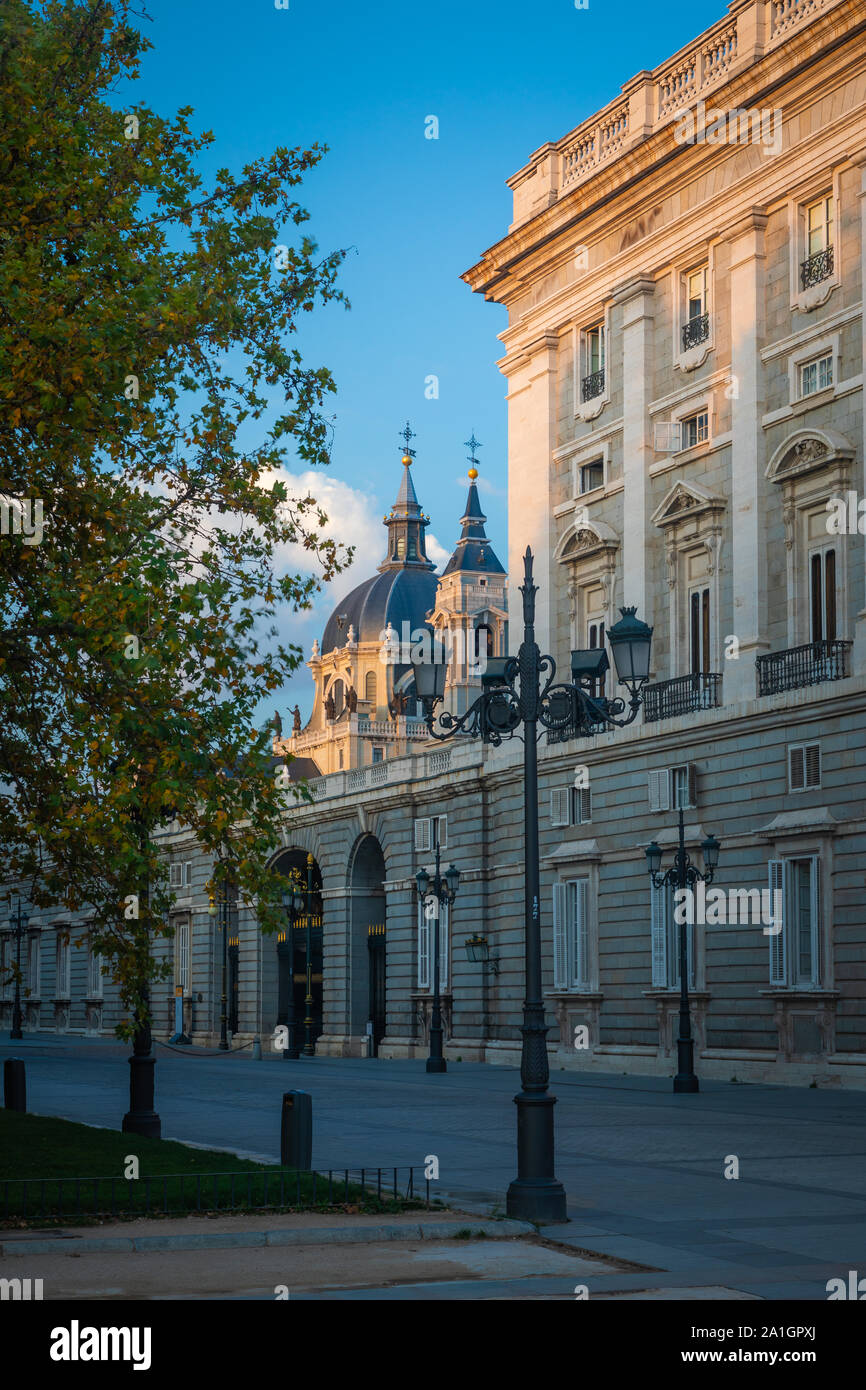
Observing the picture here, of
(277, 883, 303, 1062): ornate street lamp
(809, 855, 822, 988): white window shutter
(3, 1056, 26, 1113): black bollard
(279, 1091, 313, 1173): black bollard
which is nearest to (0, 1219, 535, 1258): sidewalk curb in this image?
(279, 1091, 313, 1173): black bollard

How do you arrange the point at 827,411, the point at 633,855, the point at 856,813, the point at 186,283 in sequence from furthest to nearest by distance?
the point at 633,855 < the point at 827,411 < the point at 856,813 < the point at 186,283

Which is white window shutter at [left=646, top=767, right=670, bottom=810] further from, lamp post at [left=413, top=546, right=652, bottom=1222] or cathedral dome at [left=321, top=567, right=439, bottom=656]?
cathedral dome at [left=321, top=567, right=439, bottom=656]

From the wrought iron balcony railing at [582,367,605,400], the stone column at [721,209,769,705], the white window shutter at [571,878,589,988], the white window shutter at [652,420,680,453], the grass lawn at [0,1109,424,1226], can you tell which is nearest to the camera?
the grass lawn at [0,1109,424,1226]

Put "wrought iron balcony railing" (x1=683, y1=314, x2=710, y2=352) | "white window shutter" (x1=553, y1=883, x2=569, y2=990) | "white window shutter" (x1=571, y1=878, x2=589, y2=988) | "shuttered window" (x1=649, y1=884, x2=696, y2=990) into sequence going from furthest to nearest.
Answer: "white window shutter" (x1=553, y1=883, x2=569, y2=990) < "white window shutter" (x1=571, y1=878, x2=589, y2=988) < "wrought iron balcony railing" (x1=683, y1=314, x2=710, y2=352) < "shuttered window" (x1=649, y1=884, x2=696, y2=990)

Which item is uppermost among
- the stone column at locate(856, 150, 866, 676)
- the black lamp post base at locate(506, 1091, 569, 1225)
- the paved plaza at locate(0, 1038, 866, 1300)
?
the stone column at locate(856, 150, 866, 676)

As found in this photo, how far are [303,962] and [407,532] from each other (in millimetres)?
103282

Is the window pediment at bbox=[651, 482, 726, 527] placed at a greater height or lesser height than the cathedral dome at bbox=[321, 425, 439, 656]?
lesser

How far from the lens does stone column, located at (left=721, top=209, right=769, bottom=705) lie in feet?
116

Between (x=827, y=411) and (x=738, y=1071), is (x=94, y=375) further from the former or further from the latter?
(x=738, y=1071)

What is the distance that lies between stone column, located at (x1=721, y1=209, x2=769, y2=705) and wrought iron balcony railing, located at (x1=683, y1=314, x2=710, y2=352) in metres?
1.31

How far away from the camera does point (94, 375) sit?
15.1 metres

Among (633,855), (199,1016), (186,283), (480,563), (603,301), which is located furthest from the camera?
(480,563)

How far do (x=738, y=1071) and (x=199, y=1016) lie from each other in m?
37.9
